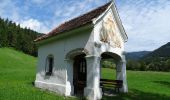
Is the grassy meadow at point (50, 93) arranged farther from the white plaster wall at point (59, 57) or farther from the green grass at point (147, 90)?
the white plaster wall at point (59, 57)

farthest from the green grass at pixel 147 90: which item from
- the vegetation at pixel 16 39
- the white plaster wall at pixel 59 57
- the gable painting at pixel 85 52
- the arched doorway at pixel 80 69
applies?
the vegetation at pixel 16 39

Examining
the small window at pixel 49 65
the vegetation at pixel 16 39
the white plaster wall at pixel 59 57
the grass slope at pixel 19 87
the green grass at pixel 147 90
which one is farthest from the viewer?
the vegetation at pixel 16 39

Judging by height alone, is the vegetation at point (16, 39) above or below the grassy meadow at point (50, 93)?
above

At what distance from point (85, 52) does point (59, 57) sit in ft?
12.3

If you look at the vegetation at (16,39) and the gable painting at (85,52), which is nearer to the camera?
the gable painting at (85,52)

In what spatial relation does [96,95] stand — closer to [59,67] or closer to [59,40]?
[59,67]

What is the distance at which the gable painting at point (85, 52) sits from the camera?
616 inches

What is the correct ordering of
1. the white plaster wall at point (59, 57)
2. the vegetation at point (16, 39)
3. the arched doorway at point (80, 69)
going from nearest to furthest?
the white plaster wall at point (59, 57), the arched doorway at point (80, 69), the vegetation at point (16, 39)

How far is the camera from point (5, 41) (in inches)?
3290

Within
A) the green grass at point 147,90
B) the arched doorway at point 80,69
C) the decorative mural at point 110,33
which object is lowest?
the green grass at point 147,90

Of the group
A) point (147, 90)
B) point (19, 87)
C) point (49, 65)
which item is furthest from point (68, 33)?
point (147, 90)

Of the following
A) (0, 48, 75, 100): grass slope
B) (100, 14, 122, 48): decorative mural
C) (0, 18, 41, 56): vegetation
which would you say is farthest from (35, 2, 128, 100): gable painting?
(0, 18, 41, 56): vegetation

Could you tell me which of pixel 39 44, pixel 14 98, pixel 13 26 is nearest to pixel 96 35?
pixel 14 98

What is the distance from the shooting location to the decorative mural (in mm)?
16516
